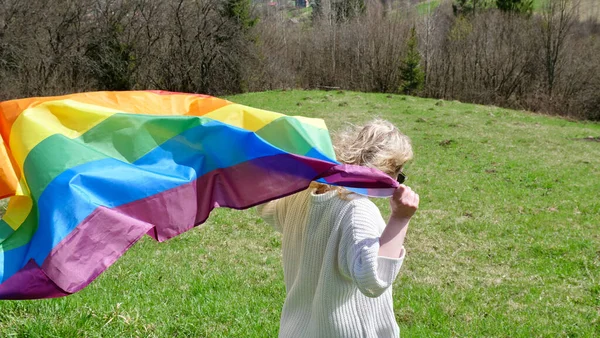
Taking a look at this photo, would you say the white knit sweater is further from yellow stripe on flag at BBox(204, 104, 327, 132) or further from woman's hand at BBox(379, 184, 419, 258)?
yellow stripe on flag at BBox(204, 104, 327, 132)

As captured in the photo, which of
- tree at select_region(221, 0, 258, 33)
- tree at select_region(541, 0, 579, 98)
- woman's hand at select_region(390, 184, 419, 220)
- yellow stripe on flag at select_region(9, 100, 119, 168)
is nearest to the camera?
woman's hand at select_region(390, 184, 419, 220)

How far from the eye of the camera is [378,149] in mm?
2811

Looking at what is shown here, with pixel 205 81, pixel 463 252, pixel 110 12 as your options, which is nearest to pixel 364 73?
pixel 205 81

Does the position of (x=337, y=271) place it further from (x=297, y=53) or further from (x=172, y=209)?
(x=297, y=53)

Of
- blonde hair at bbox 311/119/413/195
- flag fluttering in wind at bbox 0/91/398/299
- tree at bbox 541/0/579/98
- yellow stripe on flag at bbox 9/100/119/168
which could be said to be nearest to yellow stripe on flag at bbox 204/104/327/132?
flag fluttering in wind at bbox 0/91/398/299

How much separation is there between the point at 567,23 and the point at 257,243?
33.0 m

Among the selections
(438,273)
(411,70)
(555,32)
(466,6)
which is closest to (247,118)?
(438,273)

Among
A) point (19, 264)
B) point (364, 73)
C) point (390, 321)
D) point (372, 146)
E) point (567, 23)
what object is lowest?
point (364, 73)

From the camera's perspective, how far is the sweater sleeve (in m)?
2.43

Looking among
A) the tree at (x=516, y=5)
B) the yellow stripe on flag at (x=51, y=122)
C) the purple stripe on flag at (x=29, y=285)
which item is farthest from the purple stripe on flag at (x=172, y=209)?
the tree at (x=516, y=5)

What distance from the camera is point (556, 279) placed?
7629 millimetres

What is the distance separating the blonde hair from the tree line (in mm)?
29455

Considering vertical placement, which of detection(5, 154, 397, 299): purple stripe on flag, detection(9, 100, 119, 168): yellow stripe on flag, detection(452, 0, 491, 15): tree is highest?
detection(9, 100, 119, 168): yellow stripe on flag

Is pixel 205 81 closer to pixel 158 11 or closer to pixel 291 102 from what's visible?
pixel 158 11
